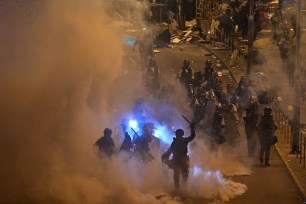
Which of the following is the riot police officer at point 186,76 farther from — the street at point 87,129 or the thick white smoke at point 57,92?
the thick white smoke at point 57,92

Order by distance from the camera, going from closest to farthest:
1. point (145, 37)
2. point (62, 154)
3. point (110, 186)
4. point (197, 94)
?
point (110, 186) < point (62, 154) < point (197, 94) < point (145, 37)

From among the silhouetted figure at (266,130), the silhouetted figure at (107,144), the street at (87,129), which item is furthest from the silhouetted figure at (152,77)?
the silhouetted figure at (107,144)

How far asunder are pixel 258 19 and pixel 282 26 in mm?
1975

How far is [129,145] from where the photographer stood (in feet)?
47.0

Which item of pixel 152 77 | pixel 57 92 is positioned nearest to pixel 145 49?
pixel 152 77

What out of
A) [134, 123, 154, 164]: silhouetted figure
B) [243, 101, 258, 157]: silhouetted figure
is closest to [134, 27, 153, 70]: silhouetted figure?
[243, 101, 258, 157]: silhouetted figure

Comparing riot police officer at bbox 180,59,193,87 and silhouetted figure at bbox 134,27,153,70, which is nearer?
riot police officer at bbox 180,59,193,87

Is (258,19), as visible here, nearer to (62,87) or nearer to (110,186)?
(62,87)

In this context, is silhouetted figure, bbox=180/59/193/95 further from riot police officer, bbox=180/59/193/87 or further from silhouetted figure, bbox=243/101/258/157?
silhouetted figure, bbox=243/101/258/157

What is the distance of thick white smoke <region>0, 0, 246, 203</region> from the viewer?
15.2 meters

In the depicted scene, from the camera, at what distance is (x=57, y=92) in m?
17.8

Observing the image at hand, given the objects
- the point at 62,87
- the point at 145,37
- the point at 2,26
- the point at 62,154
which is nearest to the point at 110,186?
the point at 62,154

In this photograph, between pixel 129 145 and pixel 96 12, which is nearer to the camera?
pixel 129 145

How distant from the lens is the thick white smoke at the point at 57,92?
15.2 m
